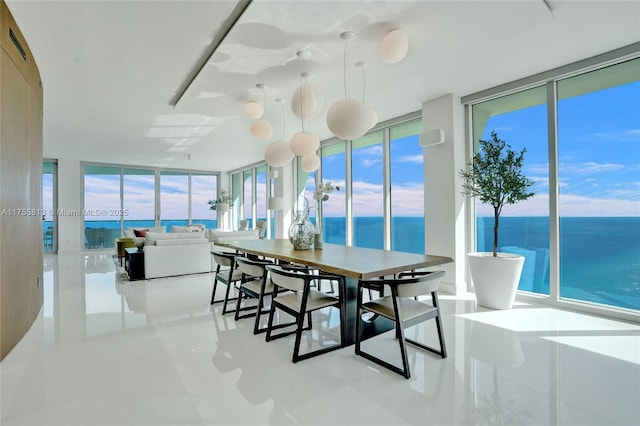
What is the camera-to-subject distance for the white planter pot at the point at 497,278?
3.52 metres

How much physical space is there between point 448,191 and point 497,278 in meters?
1.33

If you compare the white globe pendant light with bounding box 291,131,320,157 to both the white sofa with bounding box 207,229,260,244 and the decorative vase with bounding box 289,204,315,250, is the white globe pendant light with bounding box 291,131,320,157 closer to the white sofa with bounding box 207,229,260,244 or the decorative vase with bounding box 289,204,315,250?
the decorative vase with bounding box 289,204,315,250

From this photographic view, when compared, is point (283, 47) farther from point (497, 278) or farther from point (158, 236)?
point (158, 236)

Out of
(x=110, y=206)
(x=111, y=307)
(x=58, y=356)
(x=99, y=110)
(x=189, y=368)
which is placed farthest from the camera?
(x=110, y=206)

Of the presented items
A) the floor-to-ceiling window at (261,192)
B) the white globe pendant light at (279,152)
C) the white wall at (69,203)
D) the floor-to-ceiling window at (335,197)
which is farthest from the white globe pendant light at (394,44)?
the white wall at (69,203)

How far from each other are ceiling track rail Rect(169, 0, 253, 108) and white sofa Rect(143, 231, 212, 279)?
2.37 meters

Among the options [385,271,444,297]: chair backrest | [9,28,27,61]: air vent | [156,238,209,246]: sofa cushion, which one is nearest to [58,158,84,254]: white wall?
[156,238,209,246]: sofa cushion

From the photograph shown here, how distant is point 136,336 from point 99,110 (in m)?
3.71

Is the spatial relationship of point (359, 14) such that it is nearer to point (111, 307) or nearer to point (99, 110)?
point (111, 307)

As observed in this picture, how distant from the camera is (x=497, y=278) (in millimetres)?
3568

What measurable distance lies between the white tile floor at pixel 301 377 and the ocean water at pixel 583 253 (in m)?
0.42

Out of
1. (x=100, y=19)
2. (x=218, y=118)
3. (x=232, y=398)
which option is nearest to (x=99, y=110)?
(x=218, y=118)

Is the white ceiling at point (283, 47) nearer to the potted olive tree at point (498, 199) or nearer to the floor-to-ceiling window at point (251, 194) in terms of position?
the potted olive tree at point (498, 199)

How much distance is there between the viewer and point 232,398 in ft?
6.26
